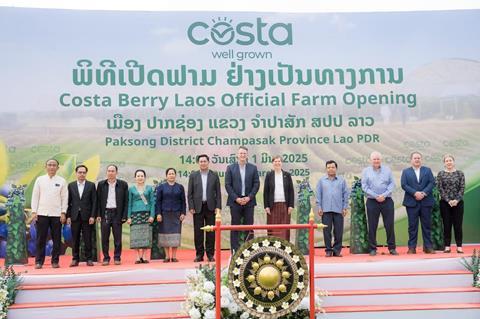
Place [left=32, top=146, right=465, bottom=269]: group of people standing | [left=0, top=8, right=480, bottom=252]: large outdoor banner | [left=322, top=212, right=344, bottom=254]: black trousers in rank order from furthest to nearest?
[left=0, top=8, right=480, bottom=252]: large outdoor banner < [left=322, top=212, right=344, bottom=254]: black trousers < [left=32, top=146, right=465, bottom=269]: group of people standing

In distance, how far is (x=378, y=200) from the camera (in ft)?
21.2

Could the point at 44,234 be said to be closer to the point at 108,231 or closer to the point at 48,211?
the point at 48,211

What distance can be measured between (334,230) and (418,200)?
3.30ft

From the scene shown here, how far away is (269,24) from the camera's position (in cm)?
768

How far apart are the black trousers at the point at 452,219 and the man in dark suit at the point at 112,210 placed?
3.55m

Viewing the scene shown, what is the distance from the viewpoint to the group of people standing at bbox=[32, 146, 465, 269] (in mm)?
6219

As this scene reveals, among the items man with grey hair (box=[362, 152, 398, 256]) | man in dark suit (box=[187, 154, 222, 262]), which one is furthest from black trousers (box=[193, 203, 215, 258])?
man with grey hair (box=[362, 152, 398, 256])

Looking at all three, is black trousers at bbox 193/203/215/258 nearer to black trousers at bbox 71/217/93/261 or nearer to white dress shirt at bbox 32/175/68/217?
black trousers at bbox 71/217/93/261

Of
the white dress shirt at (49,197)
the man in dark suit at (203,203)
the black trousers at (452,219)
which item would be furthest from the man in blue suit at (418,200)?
the white dress shirt at (49,197)

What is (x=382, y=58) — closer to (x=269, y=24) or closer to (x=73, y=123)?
(x=269, y=24)

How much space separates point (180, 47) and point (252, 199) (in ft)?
8.03

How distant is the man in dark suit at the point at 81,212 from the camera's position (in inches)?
246

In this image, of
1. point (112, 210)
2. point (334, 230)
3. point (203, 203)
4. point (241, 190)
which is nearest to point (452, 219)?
point (334, 230)

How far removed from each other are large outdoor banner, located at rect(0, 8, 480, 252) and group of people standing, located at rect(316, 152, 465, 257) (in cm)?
103
